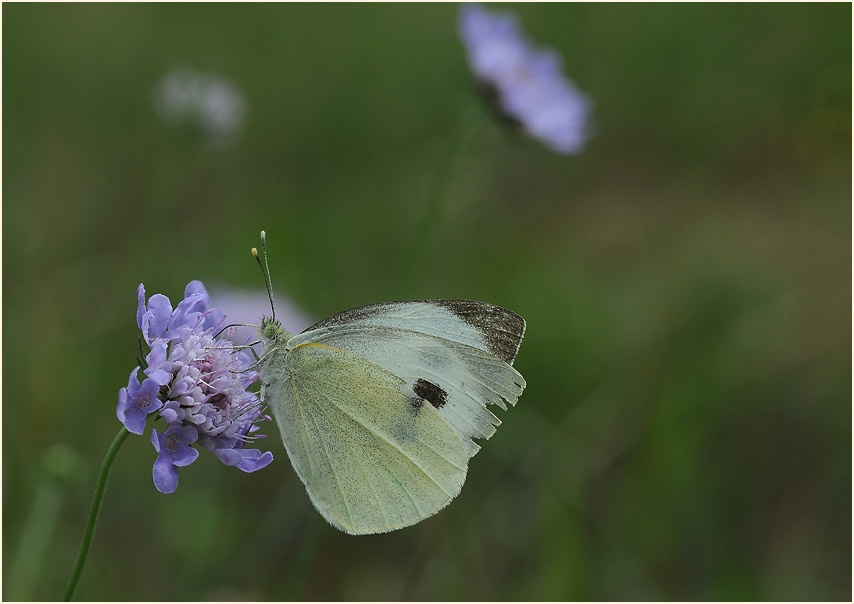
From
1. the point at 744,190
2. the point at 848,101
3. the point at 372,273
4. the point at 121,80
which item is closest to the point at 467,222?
the point at 372,273

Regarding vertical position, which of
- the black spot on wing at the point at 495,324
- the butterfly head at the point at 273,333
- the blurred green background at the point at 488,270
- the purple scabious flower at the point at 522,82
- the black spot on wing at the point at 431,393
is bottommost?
the blurred green background at the point at 488,270

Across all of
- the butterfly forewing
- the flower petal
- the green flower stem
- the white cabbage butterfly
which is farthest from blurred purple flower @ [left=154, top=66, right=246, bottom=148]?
the green flower stem

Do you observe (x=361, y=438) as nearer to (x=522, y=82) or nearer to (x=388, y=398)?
(x=388, y=398)

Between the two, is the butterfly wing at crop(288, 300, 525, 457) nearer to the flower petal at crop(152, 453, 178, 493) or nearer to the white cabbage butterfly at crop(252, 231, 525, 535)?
the white cabbage butterfly at crop(252, 231, 525, 535)

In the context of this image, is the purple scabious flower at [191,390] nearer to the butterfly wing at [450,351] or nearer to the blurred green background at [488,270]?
the butterfly wing at [450,351]

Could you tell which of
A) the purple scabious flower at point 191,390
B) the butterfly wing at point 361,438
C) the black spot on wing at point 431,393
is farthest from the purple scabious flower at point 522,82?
the purple scabious flower at point 191,390

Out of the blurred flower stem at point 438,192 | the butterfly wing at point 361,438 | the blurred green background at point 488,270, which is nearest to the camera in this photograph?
the butterfly wing at point 361,438
